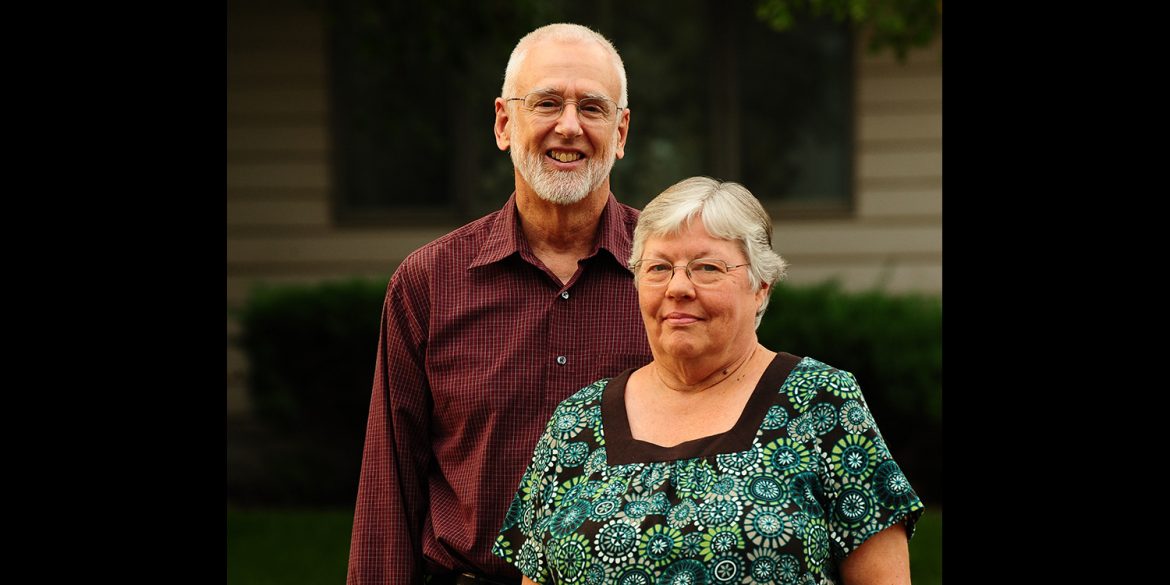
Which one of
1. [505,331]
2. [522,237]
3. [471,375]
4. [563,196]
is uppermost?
[563,196]

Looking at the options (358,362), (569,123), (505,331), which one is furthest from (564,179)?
(358,362)

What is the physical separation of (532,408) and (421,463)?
1.34 feet

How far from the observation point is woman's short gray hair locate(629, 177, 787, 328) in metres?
2.94

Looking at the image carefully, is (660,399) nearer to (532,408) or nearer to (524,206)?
(532,408)

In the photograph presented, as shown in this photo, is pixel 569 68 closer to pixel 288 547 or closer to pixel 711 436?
pixel 711 436

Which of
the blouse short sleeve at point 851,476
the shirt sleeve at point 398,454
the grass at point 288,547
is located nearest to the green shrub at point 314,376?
the grass at point 288,547

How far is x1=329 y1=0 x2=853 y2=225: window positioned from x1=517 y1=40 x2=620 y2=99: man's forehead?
22.3 feet

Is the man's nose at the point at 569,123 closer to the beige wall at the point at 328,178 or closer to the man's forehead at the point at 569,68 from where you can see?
the man's forehead at the point at 569,68

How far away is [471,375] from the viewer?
344 cm

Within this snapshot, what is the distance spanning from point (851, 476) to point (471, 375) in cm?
116

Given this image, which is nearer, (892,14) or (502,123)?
(502,123)

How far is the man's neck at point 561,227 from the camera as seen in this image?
3494 millimetres

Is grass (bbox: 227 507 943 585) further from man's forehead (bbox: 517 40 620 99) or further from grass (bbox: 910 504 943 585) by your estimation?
man's forehead (bbox: 517 40 620 99)

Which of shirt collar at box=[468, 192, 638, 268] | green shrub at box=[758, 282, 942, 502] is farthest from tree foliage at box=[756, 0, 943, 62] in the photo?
shirt collar at box=[468, 192, 638, 268]
